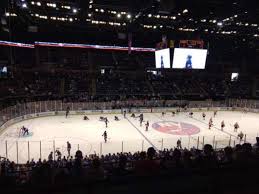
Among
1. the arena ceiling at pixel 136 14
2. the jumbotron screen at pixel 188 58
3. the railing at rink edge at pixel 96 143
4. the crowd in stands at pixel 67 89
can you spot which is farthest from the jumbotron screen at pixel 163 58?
the crowd in stands at pixel 67 89

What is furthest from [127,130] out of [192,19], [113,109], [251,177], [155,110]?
[251,177]

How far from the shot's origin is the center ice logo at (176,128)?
28.5 meters

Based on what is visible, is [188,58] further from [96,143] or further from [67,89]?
[67,89]

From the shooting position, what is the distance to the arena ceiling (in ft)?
80.9

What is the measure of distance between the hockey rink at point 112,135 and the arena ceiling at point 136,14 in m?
11.8

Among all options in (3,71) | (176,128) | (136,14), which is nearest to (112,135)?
(176,128)

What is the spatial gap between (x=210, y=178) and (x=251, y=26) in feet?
136

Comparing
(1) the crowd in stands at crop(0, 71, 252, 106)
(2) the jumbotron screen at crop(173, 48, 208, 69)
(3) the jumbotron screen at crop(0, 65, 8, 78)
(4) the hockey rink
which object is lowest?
(4) the hockey rink

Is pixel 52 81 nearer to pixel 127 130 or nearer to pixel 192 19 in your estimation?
pixel 127 130

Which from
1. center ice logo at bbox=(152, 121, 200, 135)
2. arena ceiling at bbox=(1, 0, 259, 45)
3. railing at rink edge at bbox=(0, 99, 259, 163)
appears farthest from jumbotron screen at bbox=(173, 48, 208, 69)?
railing at rink edge at bbox=(0, 99, 259, 163)

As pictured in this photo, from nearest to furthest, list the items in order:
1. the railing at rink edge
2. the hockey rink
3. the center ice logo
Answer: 1. the railing at rink edge
2. the hockey rink
3. the center ice logo

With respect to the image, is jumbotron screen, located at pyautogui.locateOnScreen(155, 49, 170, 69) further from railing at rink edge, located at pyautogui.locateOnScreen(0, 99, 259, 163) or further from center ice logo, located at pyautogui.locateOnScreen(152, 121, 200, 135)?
center ice logo, located at pyautogui.locateOnScreen(152, 121, 200, 135)

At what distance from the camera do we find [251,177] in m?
4.25

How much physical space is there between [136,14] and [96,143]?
17.4 m
